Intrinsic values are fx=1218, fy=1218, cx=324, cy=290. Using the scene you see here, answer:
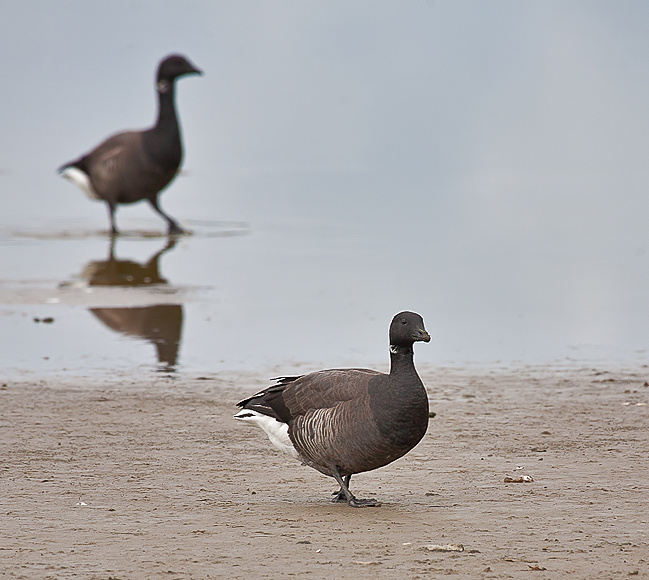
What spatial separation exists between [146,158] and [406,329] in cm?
1279

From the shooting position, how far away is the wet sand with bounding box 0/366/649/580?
5664 millimetres

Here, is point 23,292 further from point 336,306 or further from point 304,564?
point 304,564

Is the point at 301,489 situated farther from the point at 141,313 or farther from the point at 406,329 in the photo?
the point at 141,313

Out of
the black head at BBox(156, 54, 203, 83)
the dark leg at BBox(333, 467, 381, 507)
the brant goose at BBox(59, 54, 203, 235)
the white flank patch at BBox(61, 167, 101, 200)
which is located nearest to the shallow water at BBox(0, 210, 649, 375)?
the brant goose at BBox(59, 54, 203, 235)

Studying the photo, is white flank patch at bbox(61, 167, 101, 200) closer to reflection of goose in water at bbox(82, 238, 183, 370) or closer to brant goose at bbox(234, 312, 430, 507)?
reflection of goose in water at bbox(82, 238, 183, 370)

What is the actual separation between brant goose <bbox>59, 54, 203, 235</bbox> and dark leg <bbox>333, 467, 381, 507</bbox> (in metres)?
12.7

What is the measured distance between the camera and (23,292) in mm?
14344

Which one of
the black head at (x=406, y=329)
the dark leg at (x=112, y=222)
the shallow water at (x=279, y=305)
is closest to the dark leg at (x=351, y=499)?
the black head at (x=406, y=329)

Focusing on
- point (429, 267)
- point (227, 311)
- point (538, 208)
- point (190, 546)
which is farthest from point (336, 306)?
point (538, 208)

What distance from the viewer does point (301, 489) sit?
7301 millimetres

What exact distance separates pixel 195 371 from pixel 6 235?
1015 cm

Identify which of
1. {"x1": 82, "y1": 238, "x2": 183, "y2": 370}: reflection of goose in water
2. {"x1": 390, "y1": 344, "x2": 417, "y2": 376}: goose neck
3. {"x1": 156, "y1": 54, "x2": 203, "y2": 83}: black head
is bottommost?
{"x1": 82, "y1": 238, "x2": 183, "y2": 370}: reflection of goose in water

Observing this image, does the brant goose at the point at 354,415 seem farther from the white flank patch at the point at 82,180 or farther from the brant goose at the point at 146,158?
the white flank patch at the point at 82,180

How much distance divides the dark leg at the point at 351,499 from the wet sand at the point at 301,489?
7 centimetres
